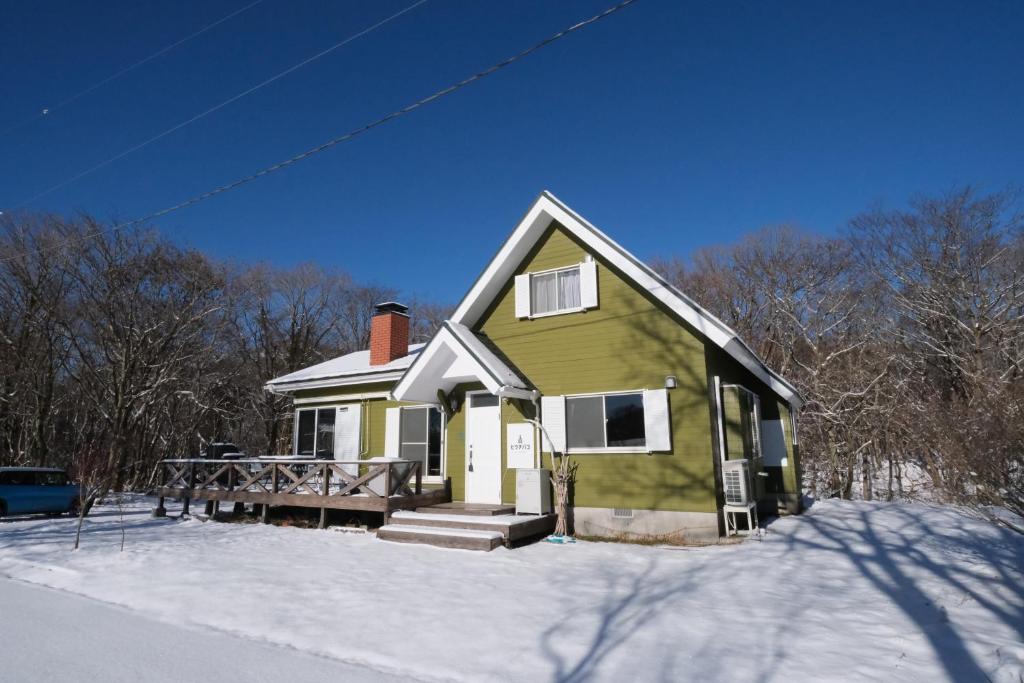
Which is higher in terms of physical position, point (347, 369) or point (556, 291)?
point (556, 291)

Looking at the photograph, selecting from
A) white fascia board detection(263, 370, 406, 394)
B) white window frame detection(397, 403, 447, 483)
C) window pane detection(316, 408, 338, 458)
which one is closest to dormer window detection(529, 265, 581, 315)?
white window frame detection(397, 403, 447, 483)

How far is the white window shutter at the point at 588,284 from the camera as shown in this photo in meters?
11.2

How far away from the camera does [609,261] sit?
11133 millimetres

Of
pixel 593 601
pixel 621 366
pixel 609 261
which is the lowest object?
pixel 593 601

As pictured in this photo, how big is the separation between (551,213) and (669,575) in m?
7.11

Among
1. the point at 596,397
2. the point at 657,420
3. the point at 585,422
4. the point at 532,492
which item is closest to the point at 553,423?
the point at 585,422

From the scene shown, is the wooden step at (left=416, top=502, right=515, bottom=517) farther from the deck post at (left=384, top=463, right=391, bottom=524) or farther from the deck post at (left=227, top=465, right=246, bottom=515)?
the deck post at (left=227, top=465, right=246, bottom=515)

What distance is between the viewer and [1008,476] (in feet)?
19.6

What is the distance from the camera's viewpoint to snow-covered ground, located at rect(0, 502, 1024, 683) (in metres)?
4.57

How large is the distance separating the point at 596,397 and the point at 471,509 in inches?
123

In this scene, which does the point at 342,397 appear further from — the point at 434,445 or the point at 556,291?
the point at 556,291

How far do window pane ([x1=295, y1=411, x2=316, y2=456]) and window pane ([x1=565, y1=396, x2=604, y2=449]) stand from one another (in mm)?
7645

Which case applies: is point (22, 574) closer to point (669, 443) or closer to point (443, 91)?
point (443, 91)

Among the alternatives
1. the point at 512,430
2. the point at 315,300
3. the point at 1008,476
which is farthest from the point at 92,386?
the point at 1008,476
